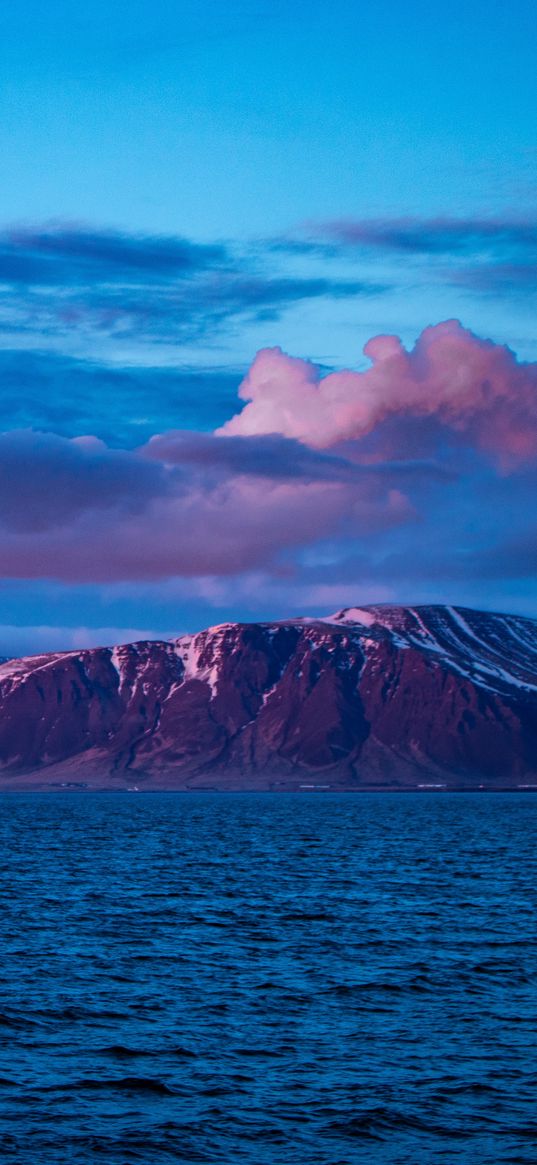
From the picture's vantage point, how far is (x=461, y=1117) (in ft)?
95.8

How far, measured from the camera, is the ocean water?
91.7 ft

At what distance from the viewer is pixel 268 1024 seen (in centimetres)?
3778

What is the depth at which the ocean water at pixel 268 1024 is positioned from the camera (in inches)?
1100

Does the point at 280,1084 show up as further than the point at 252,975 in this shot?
No

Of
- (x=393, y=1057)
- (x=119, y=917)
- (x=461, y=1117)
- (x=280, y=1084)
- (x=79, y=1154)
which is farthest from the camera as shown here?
(x=119, y=917)

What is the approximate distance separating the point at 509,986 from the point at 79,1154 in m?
20.5

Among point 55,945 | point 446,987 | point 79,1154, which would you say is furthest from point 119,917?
point 79,1154

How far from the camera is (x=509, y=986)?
44000mm

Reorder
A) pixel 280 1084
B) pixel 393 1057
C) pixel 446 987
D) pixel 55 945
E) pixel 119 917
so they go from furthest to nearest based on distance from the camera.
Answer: pixel 119 917 → pixel 55 945 → pixel 446 987 → pixel 393 1057 → pixel 280 1084

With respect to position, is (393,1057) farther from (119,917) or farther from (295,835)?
(295,835)

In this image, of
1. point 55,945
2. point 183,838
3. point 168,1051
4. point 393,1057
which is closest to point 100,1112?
point 168,1051

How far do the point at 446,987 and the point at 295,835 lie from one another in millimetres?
113202

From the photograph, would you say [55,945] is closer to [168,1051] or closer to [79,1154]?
[168,1051]

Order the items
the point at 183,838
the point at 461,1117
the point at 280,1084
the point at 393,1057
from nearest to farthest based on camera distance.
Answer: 1. the point at 461,1117
2. the point at 280,1084
3. the point at 393,1057
4. the point at 183,838
